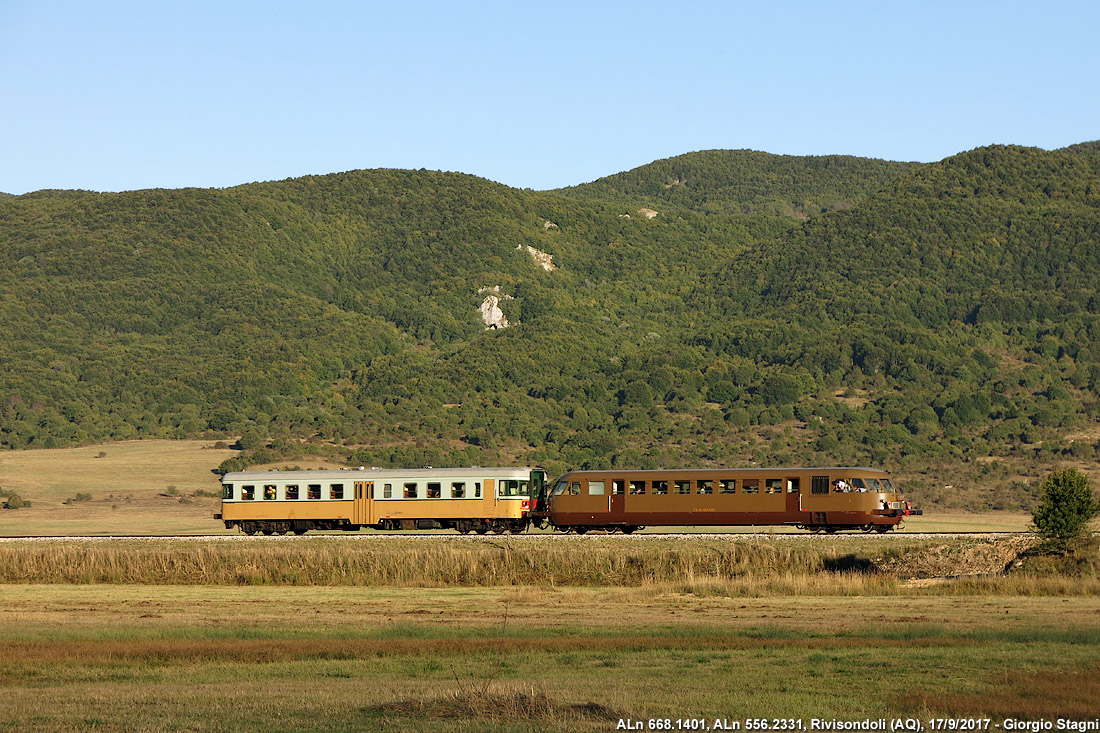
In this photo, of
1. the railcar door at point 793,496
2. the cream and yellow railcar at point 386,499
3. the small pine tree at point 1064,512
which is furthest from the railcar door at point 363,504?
the small pine tree at point 1064,512

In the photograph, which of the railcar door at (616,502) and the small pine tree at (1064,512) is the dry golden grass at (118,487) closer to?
the railcar door at (616,502)

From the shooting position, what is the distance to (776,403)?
138 metres

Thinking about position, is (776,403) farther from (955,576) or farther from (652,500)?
(955,576)

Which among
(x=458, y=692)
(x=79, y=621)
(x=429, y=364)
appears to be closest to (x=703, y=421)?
(x=429, y=364)

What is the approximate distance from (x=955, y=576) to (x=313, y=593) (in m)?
18.6

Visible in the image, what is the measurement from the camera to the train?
49.3m

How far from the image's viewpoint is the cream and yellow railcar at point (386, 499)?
53.8 m

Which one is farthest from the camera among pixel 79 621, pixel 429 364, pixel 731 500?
pixel 429 364

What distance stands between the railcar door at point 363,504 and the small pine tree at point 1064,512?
2539 cm

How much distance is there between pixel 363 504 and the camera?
55094 mm

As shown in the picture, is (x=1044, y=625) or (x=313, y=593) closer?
(x=1044, y=625)

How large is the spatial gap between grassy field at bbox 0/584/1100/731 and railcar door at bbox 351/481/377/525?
16.4 metres

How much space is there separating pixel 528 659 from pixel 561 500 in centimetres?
2800

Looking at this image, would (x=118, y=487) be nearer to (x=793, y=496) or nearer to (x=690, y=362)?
(x=690, y=362)
